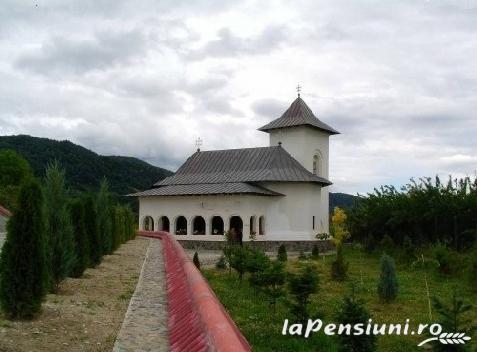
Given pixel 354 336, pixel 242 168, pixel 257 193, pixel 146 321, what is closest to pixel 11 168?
pixel 242 168

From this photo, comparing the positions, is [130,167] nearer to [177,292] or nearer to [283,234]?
[283,234]

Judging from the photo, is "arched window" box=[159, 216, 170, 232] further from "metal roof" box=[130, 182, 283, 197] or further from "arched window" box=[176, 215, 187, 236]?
"metal roof" box=[130, 182, 283, 197]

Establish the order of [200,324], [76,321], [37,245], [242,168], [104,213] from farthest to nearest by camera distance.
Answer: [242,168] → [104,213] → [37,245] → [76,321] → [200,324]

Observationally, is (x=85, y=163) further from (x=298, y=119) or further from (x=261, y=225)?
(x=261, y=225)

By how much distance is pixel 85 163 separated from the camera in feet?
236

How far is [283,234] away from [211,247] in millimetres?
4768

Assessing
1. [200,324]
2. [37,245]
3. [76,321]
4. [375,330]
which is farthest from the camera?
[37,245]

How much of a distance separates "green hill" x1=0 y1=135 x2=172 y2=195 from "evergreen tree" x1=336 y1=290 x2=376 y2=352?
6109 centimetres

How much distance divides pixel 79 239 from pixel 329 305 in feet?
18.7

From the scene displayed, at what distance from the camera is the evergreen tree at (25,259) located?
22.6ft

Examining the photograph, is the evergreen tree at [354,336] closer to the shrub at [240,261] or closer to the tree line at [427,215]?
the shrub at [240,261]

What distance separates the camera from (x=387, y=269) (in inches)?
491

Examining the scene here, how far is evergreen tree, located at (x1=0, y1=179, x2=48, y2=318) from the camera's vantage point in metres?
6.88

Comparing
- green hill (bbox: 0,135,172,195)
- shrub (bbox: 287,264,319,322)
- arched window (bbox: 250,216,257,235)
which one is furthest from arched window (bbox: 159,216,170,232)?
green hill (bbox: 0,135,172,195)
